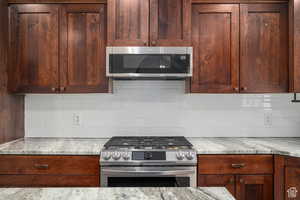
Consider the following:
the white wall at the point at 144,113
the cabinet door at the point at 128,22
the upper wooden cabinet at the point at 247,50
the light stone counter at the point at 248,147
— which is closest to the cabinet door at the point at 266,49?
the upper wooden cabinet at the point at 247,50

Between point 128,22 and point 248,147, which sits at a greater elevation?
point 128,22

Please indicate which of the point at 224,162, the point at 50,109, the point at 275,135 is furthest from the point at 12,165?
the point at 275,135

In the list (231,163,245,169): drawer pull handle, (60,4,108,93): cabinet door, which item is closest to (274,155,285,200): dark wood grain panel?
(231,163,245,169): drawer pull handle

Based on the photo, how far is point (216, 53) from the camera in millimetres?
2326

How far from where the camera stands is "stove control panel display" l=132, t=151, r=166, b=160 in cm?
198

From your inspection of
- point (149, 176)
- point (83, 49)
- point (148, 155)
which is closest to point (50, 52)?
point (83, 49)

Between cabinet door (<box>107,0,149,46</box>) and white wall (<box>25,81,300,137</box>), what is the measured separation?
23.2 inches

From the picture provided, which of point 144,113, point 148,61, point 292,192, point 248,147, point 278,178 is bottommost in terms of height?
point 292,192

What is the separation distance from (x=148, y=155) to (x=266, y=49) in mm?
1471

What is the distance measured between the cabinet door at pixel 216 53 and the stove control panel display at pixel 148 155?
74 centimetres

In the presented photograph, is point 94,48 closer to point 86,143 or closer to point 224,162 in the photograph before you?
point 86,143

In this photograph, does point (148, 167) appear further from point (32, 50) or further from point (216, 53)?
point (32, 50)

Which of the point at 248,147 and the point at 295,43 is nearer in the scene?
the point at 248,147

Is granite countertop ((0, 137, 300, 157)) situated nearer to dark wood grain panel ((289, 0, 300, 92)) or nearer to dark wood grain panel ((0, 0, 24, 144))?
dark wood grain panel ((0, 0, 24, 144))
